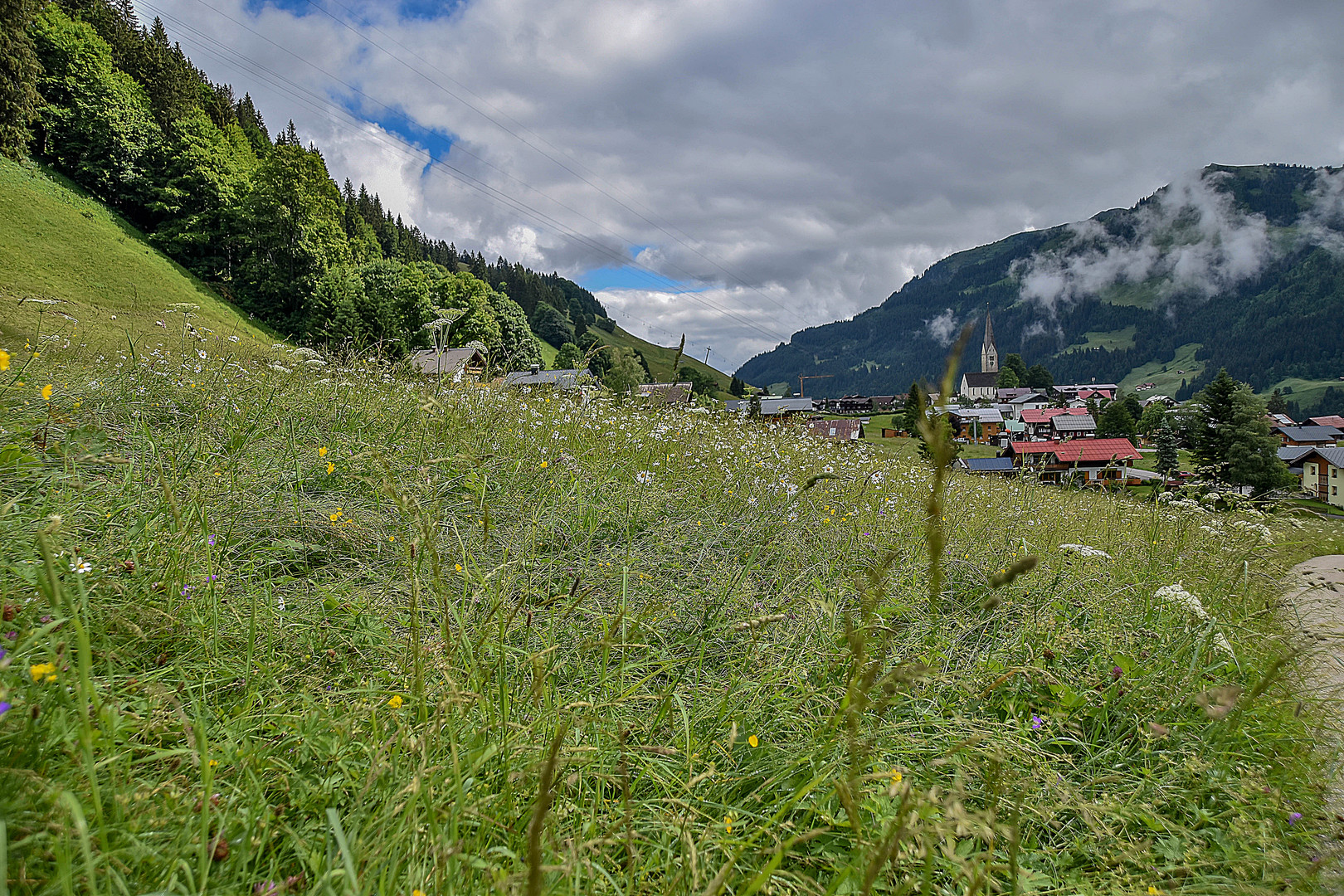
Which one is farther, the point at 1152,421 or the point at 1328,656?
the point at 1152,421

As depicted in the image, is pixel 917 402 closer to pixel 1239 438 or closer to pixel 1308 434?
pixel 1239 438

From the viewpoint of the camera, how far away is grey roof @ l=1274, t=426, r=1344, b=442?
64.8 meters

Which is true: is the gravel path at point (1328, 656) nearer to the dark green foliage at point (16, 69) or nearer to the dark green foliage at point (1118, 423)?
the dark green foliage at point (16, 69)

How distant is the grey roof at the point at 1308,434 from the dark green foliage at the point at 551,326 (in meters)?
102

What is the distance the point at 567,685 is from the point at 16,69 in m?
44.3

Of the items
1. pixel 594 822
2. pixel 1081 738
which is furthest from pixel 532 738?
pixel 1081 738

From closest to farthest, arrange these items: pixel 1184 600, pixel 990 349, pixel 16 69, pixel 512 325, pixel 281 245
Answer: pixel 1184 600, pixel 16 69, pixel 281 245, pixel 512 325, pixel 990 349

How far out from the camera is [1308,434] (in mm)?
68938

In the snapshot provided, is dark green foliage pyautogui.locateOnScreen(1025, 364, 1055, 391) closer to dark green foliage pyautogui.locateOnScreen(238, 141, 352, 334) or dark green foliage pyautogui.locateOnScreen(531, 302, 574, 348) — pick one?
dark green foliage pyautogui.locateOnScreen(531, 302, 574, 348)

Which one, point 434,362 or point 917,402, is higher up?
point 434,362

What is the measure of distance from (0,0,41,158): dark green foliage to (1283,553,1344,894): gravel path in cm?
4429

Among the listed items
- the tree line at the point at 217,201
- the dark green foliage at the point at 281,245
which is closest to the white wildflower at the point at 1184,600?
the tree line at the point at 217,201

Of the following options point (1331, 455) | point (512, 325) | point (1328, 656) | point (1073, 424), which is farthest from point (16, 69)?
point (1073, 424)

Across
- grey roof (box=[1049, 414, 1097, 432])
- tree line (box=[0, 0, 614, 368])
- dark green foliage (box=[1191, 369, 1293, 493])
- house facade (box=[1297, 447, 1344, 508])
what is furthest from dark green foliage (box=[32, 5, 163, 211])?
grey roof (box=[1049, 414, 1097, 432])
